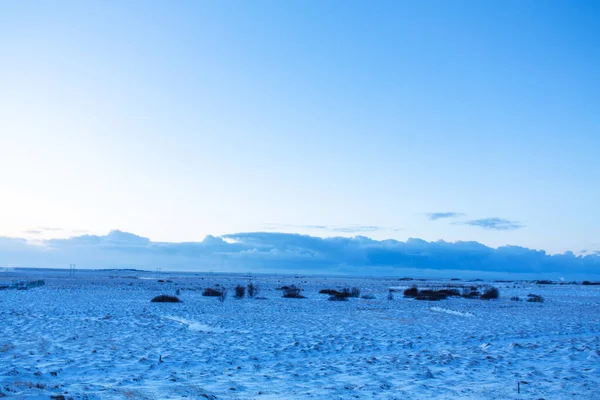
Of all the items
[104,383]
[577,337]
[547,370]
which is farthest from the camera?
[577,337]

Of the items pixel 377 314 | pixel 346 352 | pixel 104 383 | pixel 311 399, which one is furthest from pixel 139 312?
pixel 311 399

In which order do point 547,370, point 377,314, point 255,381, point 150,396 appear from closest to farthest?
point 150,396 → point 255,381 → point 547,370 → point 377,314

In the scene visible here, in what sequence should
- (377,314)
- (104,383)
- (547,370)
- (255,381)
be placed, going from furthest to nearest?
(377,314) → (547,370) → (255,381) → (104,383)

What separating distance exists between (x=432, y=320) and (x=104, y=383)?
586 inches

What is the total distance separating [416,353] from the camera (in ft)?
40.9

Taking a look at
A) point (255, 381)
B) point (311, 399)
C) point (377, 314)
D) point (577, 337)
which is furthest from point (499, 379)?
point (377, 314)

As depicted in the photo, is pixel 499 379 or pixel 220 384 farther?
pixel 499 379

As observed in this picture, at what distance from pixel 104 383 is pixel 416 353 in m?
7.27

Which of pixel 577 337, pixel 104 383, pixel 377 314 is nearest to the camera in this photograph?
pixel 104 383

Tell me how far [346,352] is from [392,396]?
4381 millimetres

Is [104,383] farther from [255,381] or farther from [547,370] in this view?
[547,370]

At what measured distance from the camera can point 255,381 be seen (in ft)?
30.5

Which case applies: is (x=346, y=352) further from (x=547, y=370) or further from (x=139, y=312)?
(x=139, y=312)

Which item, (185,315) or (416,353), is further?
(185,315)
